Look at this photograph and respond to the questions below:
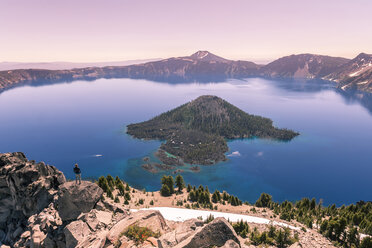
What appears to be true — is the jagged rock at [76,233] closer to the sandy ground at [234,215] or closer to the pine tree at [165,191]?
the sandy ground at [234,215]

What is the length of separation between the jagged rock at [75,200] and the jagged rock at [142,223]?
41.8ft

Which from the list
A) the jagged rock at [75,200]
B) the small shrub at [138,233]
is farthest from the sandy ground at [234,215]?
the small shrub at [138,233]

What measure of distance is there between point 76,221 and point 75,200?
523 centimetres

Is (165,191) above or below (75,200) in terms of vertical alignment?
below

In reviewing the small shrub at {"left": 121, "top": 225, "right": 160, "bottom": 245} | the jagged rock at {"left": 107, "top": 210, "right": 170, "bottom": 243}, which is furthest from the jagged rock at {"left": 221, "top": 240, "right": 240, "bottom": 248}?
the jagged rock at {"left": 107, "top": 210, "right": 170, "bottom": 243}

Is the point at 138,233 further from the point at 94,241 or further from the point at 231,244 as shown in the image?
the point at 231,244

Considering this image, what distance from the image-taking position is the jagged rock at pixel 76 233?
3406 centimetres

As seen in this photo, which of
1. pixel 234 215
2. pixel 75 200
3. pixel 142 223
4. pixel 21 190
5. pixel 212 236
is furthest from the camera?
pixel 21 190

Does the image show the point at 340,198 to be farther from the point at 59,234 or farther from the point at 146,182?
the point at 59,234

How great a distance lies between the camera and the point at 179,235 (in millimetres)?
26656

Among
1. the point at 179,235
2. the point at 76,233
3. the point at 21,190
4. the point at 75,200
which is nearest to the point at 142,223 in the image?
the point at 179,235

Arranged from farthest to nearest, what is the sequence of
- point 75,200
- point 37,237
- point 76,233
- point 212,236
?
point 37,237
point 75,200
point 76,233
point 212,236

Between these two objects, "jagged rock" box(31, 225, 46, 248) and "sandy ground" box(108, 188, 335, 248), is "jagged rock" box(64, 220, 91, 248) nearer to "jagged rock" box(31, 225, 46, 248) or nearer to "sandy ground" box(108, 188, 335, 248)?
"jagged rock" box(31, 225, 46, 248)

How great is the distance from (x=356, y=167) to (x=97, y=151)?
196 meters
